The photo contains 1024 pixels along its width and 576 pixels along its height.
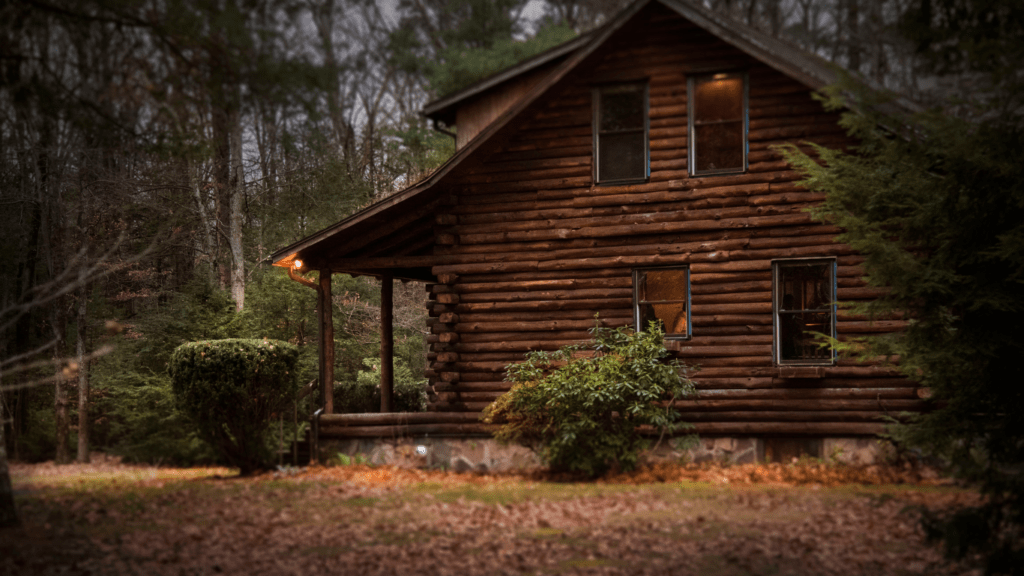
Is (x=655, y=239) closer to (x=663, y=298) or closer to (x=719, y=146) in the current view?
(x=663, y=298)

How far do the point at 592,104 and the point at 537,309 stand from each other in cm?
344

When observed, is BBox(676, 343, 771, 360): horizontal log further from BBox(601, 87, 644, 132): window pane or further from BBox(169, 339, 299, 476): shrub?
BBox(169, 339, 299, 476): shrub

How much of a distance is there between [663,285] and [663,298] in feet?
0.67

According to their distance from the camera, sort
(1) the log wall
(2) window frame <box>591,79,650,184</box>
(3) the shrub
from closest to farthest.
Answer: (3) the shrub < (1) the log wall < (2) window frame <box>591,79,650,184</box>

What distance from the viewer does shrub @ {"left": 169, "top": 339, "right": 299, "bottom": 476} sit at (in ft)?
36.3

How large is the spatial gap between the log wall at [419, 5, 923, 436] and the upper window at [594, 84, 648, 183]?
183mm

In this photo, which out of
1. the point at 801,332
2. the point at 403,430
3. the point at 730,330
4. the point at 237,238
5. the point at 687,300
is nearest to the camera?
the point at 801,332

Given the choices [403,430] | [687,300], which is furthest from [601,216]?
[403,430]

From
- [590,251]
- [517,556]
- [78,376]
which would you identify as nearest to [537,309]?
[590,251]

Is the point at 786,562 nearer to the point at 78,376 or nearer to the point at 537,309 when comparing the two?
the point at 537,309

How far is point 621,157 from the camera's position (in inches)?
530

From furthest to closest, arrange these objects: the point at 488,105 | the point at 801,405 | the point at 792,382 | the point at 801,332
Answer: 1. the point at 488,105
2. the point at 801,332
3. the point at 792,382
4. the point at 801,405

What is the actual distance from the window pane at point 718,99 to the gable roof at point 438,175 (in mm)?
626

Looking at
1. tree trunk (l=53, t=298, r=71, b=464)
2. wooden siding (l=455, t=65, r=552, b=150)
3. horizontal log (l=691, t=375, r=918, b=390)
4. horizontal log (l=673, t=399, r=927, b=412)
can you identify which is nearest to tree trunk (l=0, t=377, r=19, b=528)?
tree trunk (l=53, t=298, r=71, b=464)
